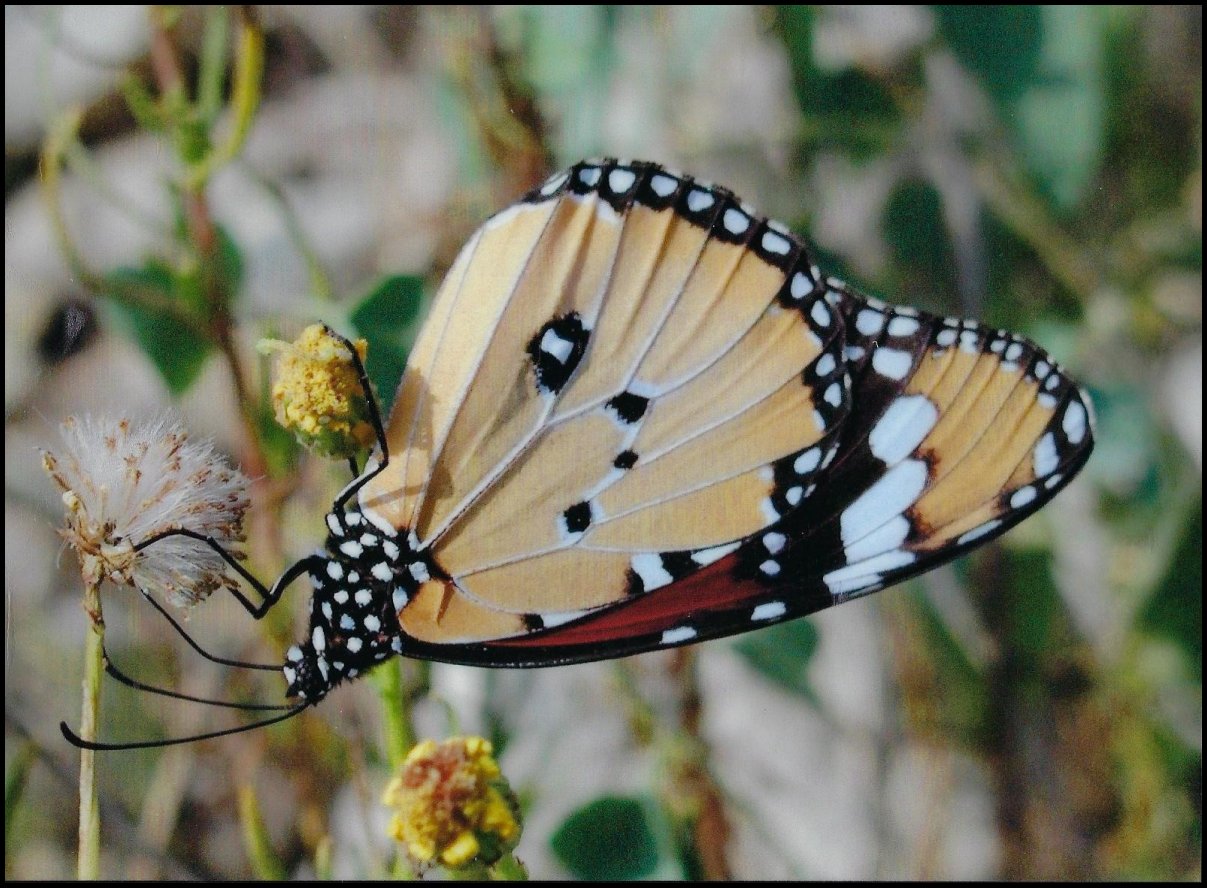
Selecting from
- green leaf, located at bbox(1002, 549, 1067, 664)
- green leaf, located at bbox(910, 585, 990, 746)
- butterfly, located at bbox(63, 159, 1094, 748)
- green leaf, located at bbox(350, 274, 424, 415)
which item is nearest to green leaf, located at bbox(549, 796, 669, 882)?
butterfly, located at bbox(63, 159, 1094, 748)

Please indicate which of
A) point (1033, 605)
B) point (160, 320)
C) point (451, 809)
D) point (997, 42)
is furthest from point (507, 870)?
point (997, 42)

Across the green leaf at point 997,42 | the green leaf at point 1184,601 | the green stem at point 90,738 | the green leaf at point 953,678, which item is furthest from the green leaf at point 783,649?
the green stem at point 90,738

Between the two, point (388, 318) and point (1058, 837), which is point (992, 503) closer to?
point (388, 318)

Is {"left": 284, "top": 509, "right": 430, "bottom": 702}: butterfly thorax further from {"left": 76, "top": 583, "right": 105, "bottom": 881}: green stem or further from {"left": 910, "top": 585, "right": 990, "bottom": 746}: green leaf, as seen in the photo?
{"left": 910, "top": 585, "right": 990, "bottom": 746}: green leaf

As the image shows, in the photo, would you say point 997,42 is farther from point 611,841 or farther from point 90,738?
point 90,738

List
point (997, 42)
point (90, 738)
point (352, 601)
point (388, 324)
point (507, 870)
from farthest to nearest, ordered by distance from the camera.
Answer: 1. point (997, 42)
2. point (388, 324)
3. point (352, 601)
4. point (507, 870)
5. point (90, 738)
